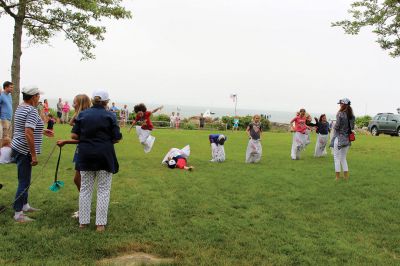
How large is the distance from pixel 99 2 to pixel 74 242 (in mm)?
11353

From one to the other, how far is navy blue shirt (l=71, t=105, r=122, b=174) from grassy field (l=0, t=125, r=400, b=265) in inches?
36.4

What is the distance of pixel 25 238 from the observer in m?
5.48

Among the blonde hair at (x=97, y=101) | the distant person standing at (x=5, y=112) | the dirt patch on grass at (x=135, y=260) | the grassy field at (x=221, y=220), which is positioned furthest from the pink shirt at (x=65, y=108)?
the dirt patch on grass at (x=135, y=260)

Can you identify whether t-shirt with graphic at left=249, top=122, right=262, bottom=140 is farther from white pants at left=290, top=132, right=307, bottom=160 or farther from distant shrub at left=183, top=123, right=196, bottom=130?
distant shrub at left=183, top=123, right=196, bottom=130

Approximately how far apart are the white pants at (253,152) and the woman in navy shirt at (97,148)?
327 inches

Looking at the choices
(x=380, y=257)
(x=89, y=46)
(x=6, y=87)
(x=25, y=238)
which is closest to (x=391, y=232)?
(x=380, y=257)

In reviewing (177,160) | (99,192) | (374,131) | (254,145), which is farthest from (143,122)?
(374,131)

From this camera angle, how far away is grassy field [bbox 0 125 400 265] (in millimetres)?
5145

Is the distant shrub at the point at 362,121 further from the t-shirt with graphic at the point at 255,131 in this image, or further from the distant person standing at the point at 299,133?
the t-shirt with graphic at the point at 255,131

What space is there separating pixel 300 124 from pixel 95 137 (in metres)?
10.7

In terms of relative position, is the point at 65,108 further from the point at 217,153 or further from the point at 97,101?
the point at 97,101

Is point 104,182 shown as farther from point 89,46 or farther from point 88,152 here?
point 89,46

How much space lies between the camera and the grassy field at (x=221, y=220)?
5.14 metres

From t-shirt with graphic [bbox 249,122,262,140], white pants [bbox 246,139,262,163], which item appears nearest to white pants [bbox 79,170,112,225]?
white pants [bbox 246,139,262,163]
